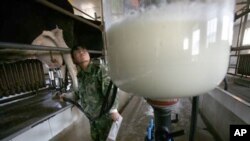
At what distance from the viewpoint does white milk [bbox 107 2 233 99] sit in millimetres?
251

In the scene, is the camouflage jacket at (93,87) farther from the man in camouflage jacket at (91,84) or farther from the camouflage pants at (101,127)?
A: the camouflage pants at (101,127)

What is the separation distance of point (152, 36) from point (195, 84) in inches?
4.5

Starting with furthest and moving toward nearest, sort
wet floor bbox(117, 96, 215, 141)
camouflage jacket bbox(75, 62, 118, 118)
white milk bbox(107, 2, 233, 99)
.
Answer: wet floor bbox(117, 96, 215, 141)
camouflage jacket bbox(75, 62, 118, 118)
white milk bbox(107, 2, 233, 99)

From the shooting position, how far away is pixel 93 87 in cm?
114

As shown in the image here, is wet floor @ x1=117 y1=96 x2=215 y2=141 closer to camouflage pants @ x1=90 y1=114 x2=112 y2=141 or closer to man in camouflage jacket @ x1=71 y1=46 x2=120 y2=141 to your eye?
camouflage pants @ x1=90 y1=114 x2=112 y2=141

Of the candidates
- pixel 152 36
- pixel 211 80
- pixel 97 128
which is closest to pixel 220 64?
pixel 211 80

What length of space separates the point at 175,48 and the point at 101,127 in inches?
43.6

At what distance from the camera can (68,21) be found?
1.49m

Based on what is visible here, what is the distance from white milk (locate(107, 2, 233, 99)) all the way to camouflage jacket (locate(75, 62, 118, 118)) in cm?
84

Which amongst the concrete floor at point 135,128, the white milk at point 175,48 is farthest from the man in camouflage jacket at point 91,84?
the white milk at point 175,48

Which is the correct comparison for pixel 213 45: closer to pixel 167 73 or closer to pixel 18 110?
pixel 167 73

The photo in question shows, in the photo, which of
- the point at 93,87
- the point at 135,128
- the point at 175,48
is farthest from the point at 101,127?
the point at 175,48

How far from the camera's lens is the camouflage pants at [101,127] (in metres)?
1.18

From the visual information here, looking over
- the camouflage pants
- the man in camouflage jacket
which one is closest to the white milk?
the man in camouflage jacket
